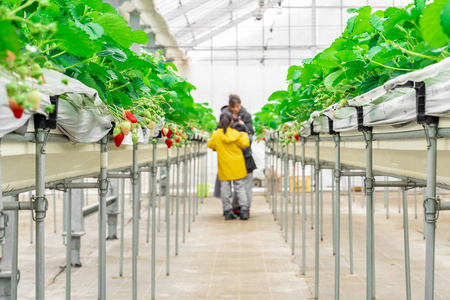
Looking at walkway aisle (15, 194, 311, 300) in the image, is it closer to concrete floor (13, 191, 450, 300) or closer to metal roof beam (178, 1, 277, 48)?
concrete floor (13, 191, 450, 300)

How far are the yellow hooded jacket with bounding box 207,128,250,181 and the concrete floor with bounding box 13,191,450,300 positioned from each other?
0.66m

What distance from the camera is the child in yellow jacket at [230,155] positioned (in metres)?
7.45

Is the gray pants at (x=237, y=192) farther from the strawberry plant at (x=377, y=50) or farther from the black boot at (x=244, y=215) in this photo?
the strawberry plant at (x=377, y=50)

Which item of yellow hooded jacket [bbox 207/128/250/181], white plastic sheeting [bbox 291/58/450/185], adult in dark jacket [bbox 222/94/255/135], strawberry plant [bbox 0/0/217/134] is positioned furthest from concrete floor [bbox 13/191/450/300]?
strawberry plant [bbox 0/0/217/134]

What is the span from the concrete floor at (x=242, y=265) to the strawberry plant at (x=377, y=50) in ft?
4.46

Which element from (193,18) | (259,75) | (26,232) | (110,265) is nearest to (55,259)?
(110,265)

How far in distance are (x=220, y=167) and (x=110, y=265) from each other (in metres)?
3.04

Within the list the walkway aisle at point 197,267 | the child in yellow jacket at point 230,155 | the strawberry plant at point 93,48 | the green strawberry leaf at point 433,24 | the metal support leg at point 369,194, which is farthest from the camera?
the child in yellow jacket at point 230,155

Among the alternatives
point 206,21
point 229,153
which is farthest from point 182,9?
point 229,153

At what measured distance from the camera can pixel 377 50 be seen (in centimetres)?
202

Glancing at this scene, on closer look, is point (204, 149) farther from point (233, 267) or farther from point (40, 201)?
point (40, 201)

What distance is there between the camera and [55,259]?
5.05 meters

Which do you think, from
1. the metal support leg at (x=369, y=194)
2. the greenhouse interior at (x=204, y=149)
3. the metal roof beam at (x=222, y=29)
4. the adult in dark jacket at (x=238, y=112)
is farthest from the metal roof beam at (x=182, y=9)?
the metal support leg at (x=369, y=194)

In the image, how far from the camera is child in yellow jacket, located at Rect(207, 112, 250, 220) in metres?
7.45
